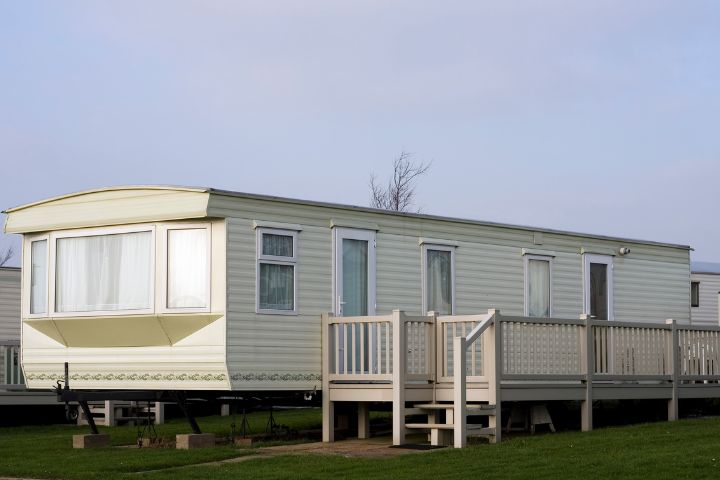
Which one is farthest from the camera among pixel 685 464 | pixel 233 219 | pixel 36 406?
pixel 36 406

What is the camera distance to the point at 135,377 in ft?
56.6

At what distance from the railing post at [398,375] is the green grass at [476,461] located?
4.43 ft

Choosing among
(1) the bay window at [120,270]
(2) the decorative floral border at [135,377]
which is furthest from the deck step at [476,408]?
(1) the bay window at [120,270]

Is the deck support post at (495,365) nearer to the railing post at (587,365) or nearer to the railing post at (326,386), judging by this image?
the railing post at (587,365)

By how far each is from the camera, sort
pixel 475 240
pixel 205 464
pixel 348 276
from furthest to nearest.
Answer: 1. pixel 475 240
2. pixel 348 276
3. pixel 205 464

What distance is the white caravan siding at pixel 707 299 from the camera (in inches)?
1400

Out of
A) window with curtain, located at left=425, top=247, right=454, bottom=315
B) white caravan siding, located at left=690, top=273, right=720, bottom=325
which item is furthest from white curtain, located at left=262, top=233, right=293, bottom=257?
white caravan siding, located at left=690, top=273, right=720, bottom=325

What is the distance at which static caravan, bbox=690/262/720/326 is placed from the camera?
35.6 metres

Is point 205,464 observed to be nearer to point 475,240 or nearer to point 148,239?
point 148,239

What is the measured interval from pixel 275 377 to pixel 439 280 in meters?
3.40

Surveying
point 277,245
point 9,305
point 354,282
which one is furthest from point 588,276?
point 9,305

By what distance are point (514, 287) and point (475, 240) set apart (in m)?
1.16

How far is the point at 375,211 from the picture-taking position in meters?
17.9

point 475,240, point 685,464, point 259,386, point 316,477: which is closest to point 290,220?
point 259,386
